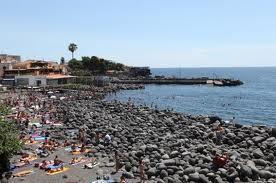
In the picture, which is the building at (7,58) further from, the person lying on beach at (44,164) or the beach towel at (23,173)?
the beach towel at (23,173)

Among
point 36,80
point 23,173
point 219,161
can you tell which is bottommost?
point 23,173

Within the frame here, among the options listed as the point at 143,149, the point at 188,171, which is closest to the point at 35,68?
the point at 143,149

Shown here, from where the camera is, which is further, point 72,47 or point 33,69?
point 72,47

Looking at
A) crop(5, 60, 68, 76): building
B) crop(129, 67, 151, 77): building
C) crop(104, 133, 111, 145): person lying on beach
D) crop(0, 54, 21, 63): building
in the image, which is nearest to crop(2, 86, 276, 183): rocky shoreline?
crop(104, 133, 111, 145): person lying on beach

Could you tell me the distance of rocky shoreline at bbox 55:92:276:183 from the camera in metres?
26.9

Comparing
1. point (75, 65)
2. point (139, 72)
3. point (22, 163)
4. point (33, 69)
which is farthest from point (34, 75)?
point (22, 163)

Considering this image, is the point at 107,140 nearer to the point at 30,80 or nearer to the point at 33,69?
the point at 30,80

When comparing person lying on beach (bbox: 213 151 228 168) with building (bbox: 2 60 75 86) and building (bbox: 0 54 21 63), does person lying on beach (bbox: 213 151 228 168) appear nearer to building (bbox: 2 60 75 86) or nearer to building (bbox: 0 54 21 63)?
building (bbox: 2 60 75 86)

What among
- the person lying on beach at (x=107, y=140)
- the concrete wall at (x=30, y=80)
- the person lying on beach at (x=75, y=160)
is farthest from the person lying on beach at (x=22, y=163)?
the concrete wall at (x=30, y=80)

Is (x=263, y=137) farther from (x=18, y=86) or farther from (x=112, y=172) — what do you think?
(x=18, y=86)

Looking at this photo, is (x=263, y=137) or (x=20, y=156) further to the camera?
(x=263, y=137)

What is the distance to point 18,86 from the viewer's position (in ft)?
321

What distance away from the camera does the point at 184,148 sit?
33.6 m

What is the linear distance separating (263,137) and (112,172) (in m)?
15.0
